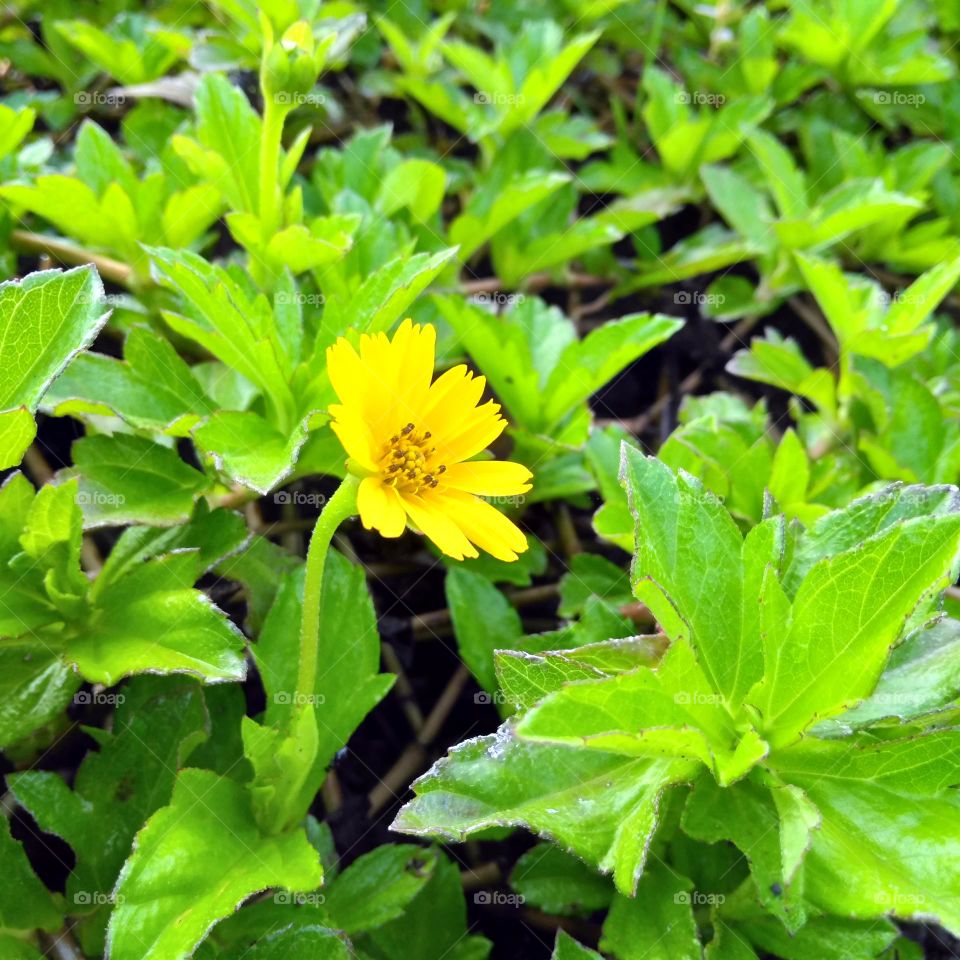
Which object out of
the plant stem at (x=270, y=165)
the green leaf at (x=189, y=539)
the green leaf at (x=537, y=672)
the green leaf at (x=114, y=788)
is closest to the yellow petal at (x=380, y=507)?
the green leaf at (x=537, y=672)

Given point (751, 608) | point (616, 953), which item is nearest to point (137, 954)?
point (616, 953)

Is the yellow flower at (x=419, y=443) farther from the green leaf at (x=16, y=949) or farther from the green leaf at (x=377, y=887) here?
the green leaf at (x=16, y=949)

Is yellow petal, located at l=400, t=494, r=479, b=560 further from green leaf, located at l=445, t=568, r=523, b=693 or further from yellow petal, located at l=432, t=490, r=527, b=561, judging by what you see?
green leaf, located at l=445, t=568, r=523, b=693

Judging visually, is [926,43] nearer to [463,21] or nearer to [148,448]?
Result: [463,21]

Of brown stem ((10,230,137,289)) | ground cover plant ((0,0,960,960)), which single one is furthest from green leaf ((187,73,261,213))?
brown stem ((10,230,137,289))

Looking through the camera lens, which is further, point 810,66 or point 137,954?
point 810,66

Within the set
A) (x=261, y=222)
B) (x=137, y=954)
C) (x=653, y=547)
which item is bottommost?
(x=137, y=954)

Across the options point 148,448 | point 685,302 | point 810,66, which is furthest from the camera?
point 810,66
